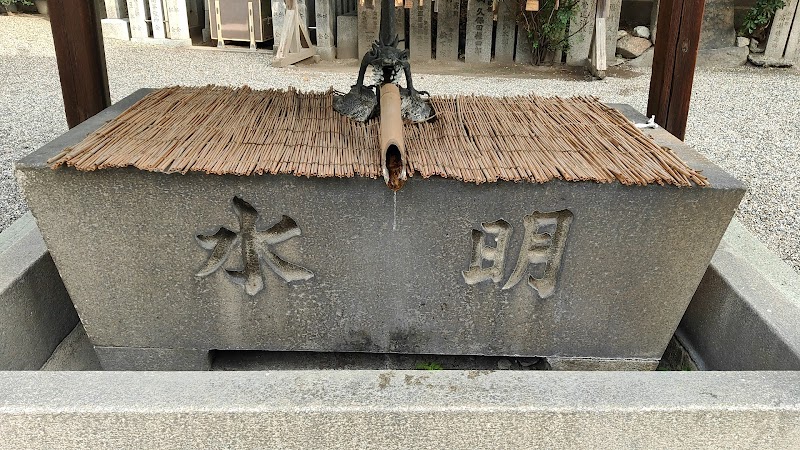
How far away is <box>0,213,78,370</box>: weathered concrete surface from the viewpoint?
5.86ft

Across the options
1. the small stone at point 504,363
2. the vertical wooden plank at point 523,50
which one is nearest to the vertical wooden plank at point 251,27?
the vertical wooden plank at point 523,50

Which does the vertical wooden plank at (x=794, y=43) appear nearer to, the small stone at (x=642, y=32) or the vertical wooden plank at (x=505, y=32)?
the small stone at (x=642, y=32)

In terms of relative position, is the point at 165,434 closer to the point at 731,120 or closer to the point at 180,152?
the point at 180,152

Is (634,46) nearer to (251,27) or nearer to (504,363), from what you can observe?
(251,27)

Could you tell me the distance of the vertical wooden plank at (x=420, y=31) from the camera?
23.6 feet

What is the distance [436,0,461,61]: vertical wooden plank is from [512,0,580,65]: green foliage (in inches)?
30.3

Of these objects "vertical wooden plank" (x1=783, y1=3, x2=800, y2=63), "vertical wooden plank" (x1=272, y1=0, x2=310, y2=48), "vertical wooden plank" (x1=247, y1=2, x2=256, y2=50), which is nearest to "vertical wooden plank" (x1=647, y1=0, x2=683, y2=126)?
"vertical wooden plank" (x1=272, y1=0, x2=310, y2=48)

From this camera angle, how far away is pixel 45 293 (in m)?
1.96

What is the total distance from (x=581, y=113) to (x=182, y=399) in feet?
5.36

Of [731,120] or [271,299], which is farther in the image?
[731,120]

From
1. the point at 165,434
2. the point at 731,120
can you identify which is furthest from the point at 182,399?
the point at 731,120

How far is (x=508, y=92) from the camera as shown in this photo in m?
6.03

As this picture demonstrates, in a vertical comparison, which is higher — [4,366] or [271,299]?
[271,299]

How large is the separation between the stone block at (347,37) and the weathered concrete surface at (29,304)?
19.9 feet
